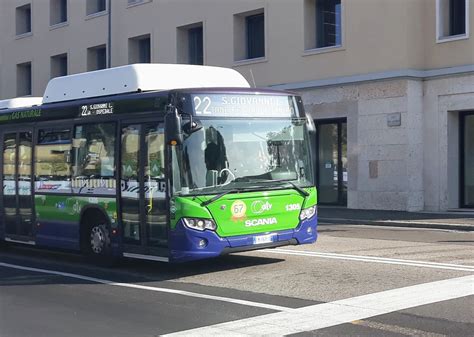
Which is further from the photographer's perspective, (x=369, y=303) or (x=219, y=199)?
(x=219, y=199)

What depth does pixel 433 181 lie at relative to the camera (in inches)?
843

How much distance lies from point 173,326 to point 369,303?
2289 mm

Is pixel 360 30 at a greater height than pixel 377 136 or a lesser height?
greater

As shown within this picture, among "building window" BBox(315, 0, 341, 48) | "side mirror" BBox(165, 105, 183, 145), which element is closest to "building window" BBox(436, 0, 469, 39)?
"building window" BBox(315, 0, 341, 48)

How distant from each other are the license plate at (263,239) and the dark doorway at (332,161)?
13707 mm

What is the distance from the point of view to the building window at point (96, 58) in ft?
112

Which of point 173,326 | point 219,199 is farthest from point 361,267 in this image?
point 173,326

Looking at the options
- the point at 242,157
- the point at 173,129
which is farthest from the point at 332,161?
the point at 173,129

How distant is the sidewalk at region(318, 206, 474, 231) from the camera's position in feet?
57.8

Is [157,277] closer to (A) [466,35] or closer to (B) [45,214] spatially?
(B) [45,214]

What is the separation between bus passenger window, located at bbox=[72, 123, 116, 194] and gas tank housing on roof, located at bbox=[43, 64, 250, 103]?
664 mm

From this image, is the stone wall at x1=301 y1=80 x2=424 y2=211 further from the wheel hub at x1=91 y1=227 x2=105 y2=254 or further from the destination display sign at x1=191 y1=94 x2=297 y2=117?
the wheel hub at x1=91 y1=227 x2=105 y2=254

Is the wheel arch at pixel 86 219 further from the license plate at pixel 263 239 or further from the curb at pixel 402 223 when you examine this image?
the curb at pixel 402 223

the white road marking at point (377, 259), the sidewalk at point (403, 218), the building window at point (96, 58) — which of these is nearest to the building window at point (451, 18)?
the sidewalk at point (403, 218)
